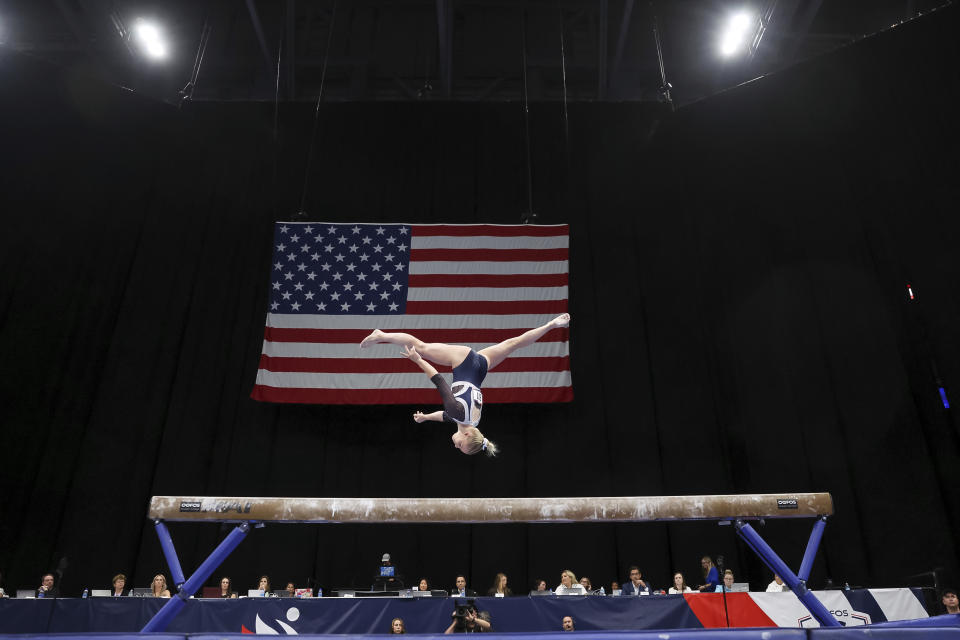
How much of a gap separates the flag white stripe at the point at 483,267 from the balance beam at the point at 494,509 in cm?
595

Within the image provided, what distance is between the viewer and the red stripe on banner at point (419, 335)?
9.48 m

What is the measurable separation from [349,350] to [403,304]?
1.04 metres

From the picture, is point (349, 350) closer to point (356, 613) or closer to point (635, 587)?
point (356, 613)

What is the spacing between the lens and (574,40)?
12.6 m

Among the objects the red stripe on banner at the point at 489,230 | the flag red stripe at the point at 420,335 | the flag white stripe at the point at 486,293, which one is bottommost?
the flag red stripe at the point at 420,335

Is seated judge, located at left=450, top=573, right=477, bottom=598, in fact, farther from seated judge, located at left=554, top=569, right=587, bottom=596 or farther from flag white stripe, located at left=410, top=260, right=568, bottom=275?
flag white stripe, located at left=410, top=260, right=568, bottom=275

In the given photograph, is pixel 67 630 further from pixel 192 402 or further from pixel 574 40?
pixel 574 40

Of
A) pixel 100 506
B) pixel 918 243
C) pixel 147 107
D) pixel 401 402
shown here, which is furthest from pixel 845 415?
pixel 147 107

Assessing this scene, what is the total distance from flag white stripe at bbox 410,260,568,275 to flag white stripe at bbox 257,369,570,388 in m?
1.59

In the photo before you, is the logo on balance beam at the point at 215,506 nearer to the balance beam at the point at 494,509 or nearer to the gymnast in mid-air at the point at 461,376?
the balance beam at the point at 494,509

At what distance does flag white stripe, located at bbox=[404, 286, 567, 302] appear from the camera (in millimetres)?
9656

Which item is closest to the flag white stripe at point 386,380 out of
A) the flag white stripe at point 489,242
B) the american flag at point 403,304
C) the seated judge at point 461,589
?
the american flag at point 403,304

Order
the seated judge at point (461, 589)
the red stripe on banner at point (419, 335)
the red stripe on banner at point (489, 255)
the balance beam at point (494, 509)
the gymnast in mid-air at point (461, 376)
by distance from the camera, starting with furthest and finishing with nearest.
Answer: the red stripe on banner at point (489, 255)
the red stripe on banner at point (419, 335)
the seated judge at point (461, 589)
the gymnast in mid-air at point (461, 376)
the balance beam at point (494, 509)

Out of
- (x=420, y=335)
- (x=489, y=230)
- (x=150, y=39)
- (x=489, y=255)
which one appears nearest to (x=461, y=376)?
(x=420, y=335)
